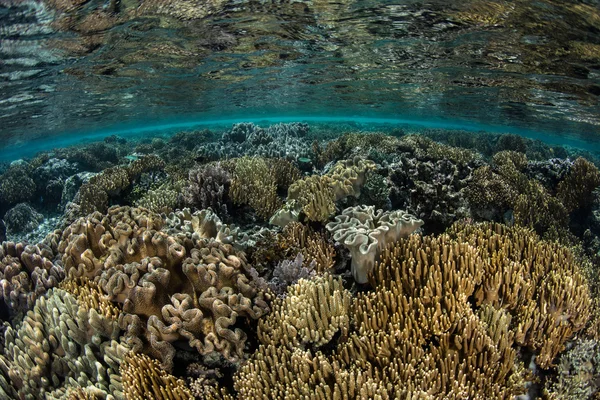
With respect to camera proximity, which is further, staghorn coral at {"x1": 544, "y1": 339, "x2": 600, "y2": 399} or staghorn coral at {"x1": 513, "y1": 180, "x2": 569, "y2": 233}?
staghorn coral at {"x1": 513, "y1": 180, "x2": 569, "y2": 233}

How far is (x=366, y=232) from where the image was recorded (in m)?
4.32

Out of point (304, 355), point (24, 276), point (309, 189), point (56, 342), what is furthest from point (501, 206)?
point (24, 276)

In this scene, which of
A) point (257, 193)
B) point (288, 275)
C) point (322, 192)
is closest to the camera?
point (288, 275)

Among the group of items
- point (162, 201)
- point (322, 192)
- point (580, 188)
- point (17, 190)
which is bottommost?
point (17, 190)

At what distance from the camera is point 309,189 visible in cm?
628

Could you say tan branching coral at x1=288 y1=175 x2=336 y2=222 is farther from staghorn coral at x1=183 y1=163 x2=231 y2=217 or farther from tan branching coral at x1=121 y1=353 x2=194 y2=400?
tan branching coral at x1=121 y1=353 x2=194 y2=400

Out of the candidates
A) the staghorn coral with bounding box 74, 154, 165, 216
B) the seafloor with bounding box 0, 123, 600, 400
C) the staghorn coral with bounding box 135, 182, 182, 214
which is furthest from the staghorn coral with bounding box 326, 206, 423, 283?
the staghorn coral with bounding box 74, 154, 165, 216

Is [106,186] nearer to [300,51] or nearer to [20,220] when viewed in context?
[20,220]

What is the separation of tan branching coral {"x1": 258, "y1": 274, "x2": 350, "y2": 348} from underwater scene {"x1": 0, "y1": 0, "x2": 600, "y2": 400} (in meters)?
0.02

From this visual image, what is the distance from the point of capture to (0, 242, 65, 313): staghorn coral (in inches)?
172

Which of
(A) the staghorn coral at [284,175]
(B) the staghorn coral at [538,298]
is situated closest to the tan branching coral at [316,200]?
(A) the staghorn coral at [284,175]

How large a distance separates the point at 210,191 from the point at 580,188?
10324mm

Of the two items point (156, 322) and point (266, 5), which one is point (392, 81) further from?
point (156, 322)

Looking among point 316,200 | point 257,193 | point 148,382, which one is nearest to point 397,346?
point 148,382
